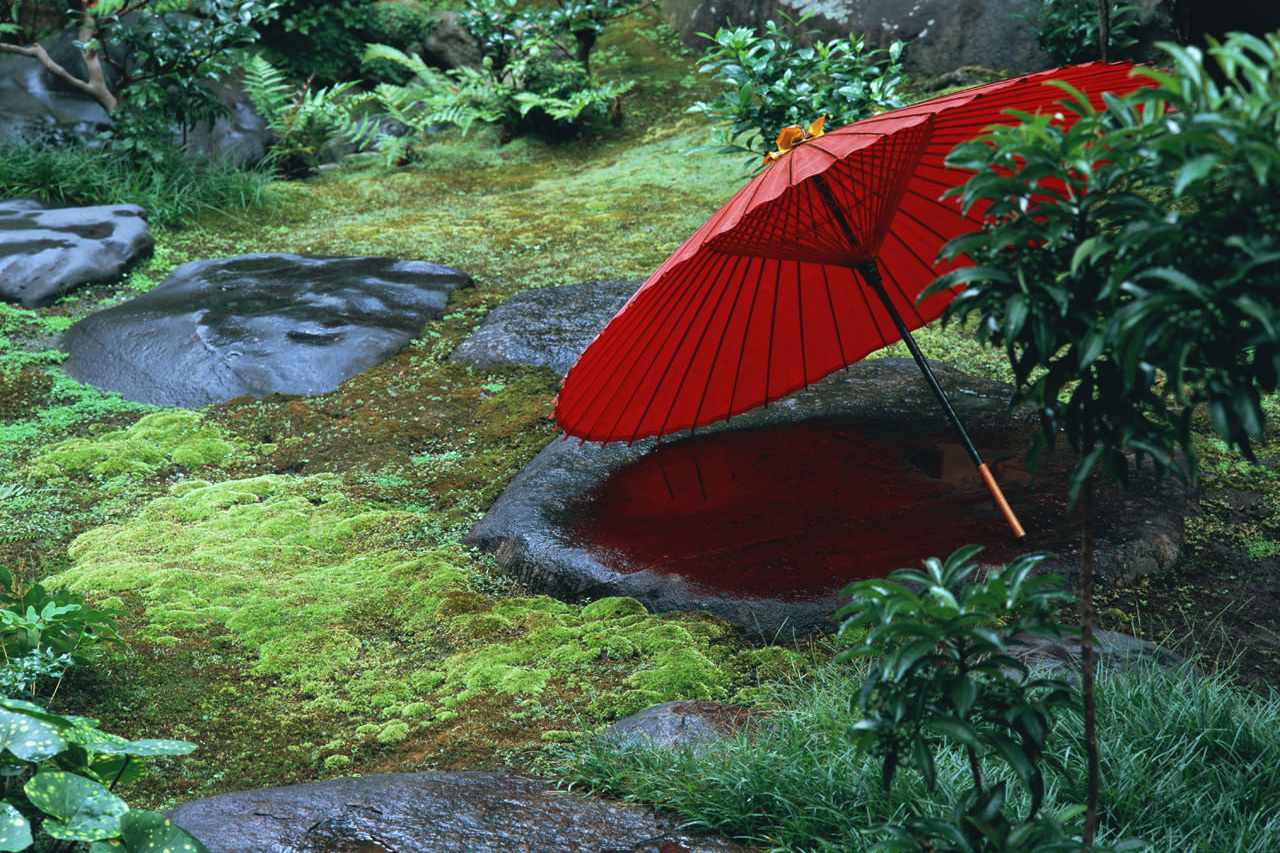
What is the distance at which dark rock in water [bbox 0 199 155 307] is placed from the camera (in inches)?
249

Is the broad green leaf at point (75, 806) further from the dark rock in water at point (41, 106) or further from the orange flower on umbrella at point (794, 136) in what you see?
the dark rock in water at point (41, 106)

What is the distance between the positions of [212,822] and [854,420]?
2968 millimetres

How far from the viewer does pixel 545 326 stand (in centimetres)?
569

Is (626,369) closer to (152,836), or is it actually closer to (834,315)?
(834,315)

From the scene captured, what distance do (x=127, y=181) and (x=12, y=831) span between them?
7264 mm

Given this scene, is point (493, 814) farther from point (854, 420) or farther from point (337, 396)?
point (337, 396)

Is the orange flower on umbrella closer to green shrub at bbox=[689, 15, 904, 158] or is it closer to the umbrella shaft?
the umbrella shaft

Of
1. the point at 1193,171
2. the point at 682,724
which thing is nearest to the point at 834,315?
the point at 682,724

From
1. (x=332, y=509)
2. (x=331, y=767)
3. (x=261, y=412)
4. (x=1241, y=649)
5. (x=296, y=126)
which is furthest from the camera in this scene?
(x=296, y=126)

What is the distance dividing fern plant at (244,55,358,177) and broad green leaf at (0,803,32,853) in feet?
27.2

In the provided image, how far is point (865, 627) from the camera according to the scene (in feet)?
10.2

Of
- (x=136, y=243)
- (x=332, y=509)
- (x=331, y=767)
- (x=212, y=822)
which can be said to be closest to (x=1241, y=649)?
(x=331, y=767)

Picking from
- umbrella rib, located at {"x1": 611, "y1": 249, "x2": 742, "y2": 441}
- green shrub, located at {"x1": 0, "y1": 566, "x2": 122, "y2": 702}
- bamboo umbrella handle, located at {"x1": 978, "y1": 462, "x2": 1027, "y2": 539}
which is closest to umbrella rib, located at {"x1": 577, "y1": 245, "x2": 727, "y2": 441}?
umbrella rib, located at {"x1": 611, "y1": 249, "x2": 742, "y2": 441}

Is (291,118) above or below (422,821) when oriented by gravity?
above
